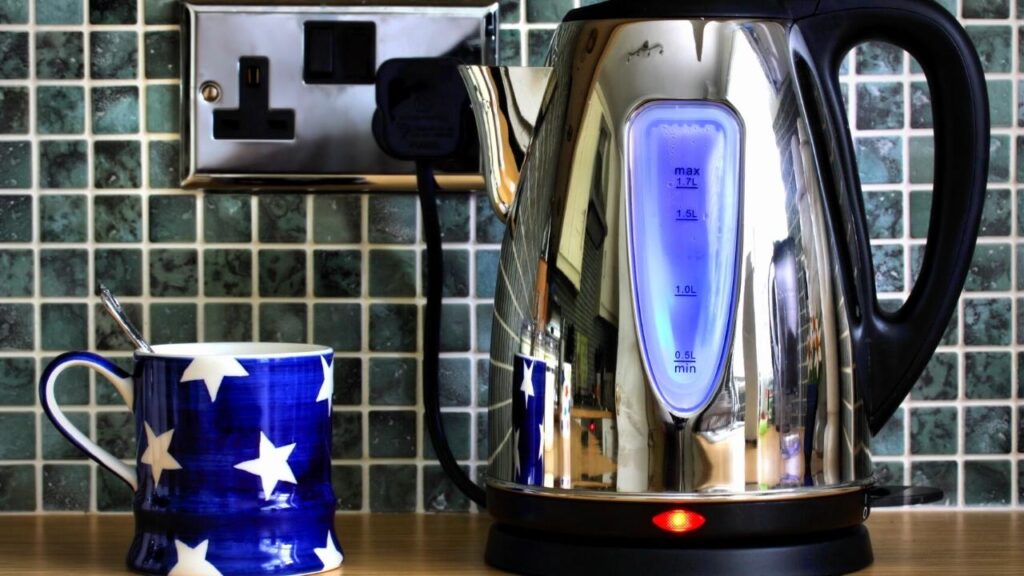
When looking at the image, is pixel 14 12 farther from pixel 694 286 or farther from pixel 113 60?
pixel 694 286

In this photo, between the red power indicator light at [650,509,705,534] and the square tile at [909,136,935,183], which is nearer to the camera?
the red power indicator light at [650,509,705,534]

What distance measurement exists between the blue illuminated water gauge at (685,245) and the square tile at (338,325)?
0.27 m

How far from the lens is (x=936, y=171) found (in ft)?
2.18

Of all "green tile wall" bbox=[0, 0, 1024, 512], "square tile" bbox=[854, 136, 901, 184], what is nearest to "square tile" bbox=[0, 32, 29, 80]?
"green tile wall" bbox=[0, 0, 1024, 512]

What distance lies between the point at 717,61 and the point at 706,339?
137mm

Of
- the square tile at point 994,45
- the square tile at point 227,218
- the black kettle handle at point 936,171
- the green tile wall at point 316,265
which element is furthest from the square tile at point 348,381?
the square tile at point 994,45

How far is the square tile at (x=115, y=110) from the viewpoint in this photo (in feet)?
2.76

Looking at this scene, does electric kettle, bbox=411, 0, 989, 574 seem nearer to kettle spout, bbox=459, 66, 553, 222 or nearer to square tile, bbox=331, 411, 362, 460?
kettle spout, bbox=459, 66, 553, 222

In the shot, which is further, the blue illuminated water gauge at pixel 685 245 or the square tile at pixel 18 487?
the square tile at pixel 18 487

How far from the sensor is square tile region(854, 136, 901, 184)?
0.84 m

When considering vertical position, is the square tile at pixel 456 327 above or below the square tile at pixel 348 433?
above

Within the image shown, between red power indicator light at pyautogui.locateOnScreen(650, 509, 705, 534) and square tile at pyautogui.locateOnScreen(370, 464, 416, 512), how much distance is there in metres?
0.27

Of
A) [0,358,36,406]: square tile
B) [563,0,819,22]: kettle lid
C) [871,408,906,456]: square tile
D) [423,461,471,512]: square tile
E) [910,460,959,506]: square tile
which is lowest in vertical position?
[423,461,471,512]: square tile

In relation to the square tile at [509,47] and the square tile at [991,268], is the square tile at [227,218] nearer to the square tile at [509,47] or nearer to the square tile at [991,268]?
the square tile at [509,47]
